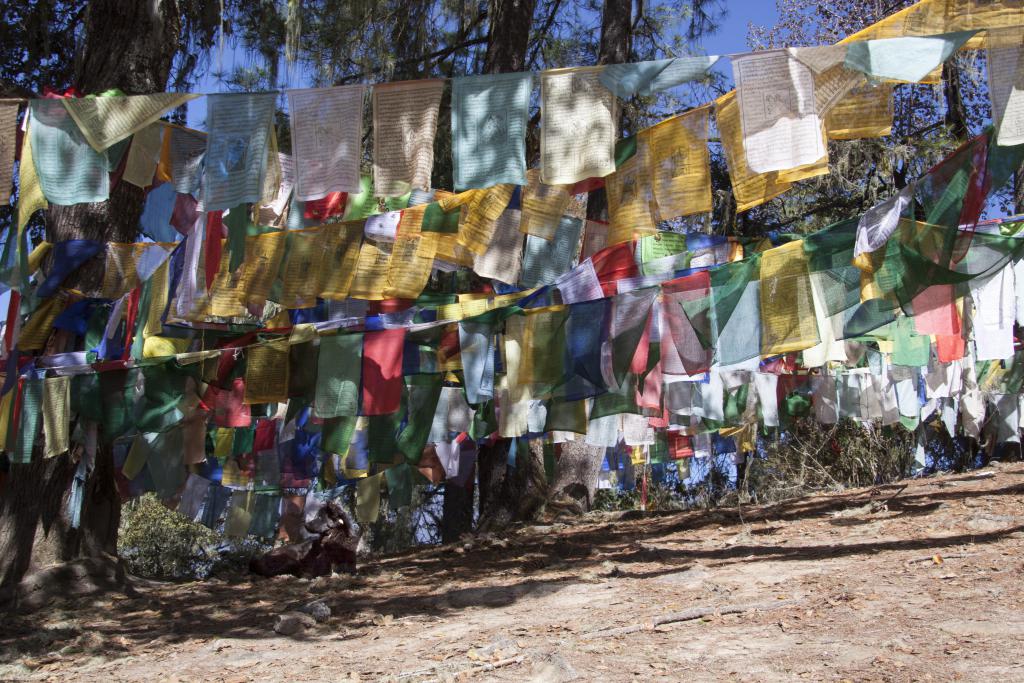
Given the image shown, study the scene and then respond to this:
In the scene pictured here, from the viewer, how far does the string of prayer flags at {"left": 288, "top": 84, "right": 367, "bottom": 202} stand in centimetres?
566

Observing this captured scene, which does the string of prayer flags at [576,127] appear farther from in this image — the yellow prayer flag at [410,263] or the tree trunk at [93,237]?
the tree trunk at [93,237]

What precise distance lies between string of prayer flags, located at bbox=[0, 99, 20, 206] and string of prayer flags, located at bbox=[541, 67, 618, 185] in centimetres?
305

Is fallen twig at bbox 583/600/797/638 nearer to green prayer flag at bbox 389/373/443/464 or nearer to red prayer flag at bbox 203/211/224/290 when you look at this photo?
green prayer flag at bbox 389/373/443/464

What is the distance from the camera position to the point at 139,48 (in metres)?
7.71

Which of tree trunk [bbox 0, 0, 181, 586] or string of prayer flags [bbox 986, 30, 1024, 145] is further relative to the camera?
tree trunk [bbox 0, 0, 181, 586]

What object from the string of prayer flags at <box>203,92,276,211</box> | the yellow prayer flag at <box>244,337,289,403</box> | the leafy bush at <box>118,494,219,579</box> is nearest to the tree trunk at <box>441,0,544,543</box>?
the yellow prayer flag at <box>244,337,289,403</box>

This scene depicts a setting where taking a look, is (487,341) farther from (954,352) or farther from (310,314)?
(954,352)

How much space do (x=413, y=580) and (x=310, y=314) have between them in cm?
224

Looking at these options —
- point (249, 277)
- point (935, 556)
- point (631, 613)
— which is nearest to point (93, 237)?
point (249, 277)

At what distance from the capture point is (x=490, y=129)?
5574mm

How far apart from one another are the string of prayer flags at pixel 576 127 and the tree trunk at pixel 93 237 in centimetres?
371

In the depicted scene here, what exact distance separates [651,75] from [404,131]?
139 cm

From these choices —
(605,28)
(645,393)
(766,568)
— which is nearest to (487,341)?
(645,393)

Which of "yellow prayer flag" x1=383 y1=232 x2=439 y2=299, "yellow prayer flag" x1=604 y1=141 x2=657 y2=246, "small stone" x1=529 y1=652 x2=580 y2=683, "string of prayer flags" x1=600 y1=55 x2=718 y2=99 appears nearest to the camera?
"small stone" x1=529 y1=652 x2=580 y2=683
